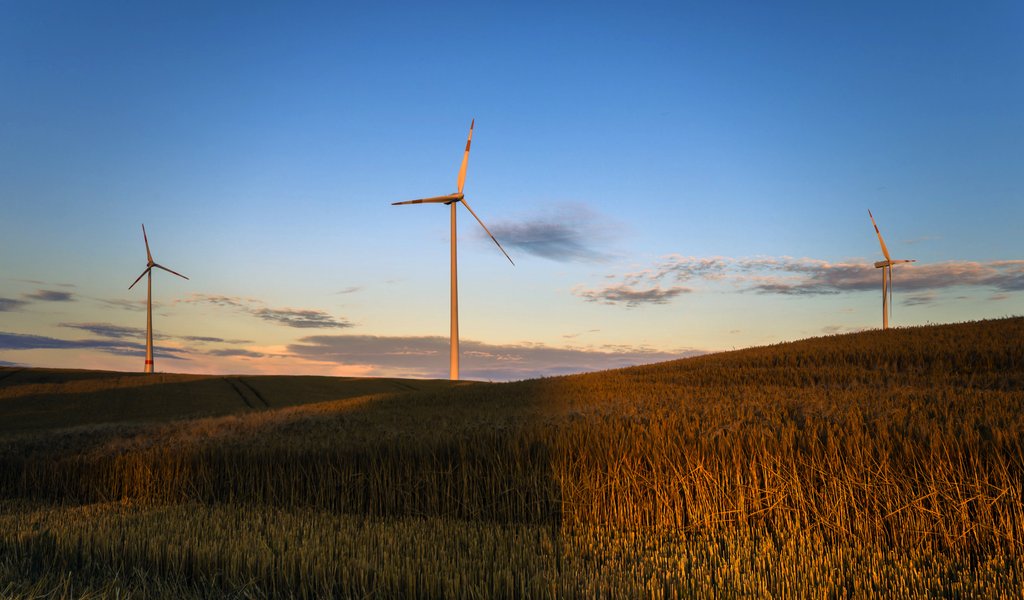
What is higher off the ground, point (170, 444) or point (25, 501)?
point (170, 444)

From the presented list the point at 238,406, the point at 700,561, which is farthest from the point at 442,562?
the point at 238,406

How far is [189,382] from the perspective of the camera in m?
50.0

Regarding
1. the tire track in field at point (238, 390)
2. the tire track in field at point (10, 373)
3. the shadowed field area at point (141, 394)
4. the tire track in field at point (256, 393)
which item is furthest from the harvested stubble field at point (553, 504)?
the tire track in field at point (10, 373)

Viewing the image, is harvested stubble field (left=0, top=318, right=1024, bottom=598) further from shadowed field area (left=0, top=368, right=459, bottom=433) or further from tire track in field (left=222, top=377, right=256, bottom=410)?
tire track in field (left=222, top=377, right=256, bottom=410)

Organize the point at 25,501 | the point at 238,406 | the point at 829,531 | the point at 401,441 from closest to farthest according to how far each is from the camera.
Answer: the point at 829,531 < the point at 401,441 < the point at 25,501 < the point at 238,406

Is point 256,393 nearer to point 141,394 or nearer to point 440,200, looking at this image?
point 141,394

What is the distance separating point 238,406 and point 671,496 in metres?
34.7

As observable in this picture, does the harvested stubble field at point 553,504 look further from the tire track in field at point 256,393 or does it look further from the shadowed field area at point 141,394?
the tire track in field at point 256,393

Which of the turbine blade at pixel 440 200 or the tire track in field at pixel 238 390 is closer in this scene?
the tire track in field at pixel 238 390

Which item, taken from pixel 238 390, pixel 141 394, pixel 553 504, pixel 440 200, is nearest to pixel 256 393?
pixel 238 390

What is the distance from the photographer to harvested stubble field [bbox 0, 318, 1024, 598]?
6.49 metres

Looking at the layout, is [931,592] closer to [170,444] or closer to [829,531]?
[829,531]

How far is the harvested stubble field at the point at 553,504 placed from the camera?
6488 mm

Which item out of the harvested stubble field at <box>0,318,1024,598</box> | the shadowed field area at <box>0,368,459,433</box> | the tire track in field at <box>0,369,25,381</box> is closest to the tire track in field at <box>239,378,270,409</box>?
the shadowed field area at <box>0,368,459,433</box>
